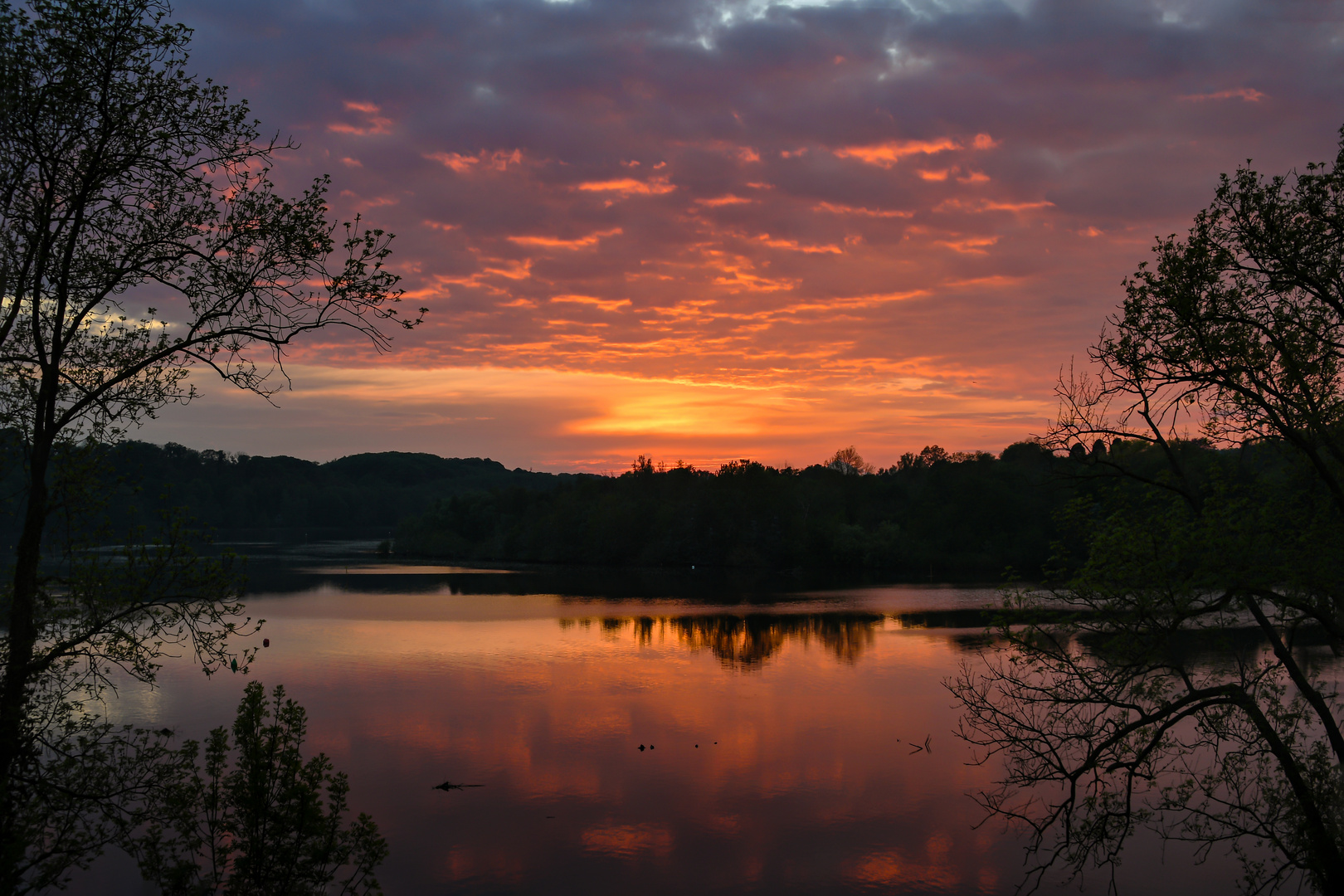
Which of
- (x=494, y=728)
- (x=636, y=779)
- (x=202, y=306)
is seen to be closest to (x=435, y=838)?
(x=636, y=779)

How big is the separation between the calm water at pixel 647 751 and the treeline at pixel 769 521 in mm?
39659

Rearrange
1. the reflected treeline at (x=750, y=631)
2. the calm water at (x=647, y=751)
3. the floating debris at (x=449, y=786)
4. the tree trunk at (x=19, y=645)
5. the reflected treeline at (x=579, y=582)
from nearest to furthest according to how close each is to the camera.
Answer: the tree trunk at (x=19, y=645), the calm water at (x=647, y=751), the floating debris at (x=449, y=786), the reflected treeline at (x=750, y=631), the reflected treeline at (x=579, y=582)

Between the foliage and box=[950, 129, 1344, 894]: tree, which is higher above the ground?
box=[950, 129, 1344, 894]: tree

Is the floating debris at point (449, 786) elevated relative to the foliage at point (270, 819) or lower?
lower

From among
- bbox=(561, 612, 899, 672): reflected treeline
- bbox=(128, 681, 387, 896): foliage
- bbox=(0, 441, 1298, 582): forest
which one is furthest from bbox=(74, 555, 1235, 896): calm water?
bbox=(0, 441, 1298, 582): forest

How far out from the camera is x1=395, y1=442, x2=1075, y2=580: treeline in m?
96.2

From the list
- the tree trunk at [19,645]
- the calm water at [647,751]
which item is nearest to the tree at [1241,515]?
the calm water at [647,751]

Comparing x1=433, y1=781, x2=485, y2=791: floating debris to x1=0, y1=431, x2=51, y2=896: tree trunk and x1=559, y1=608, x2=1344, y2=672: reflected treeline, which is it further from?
x1=559, y1=608, x2=1344, y2=672: reflected treeline

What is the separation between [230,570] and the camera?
12.7 m

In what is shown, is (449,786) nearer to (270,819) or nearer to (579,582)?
(270,819)

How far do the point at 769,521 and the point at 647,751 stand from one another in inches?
2985

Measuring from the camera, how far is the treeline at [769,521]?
316 ft

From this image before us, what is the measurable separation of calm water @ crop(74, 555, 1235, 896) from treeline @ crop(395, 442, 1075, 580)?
1561 inches

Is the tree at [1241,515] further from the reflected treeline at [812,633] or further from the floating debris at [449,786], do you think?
the reflected treeline at [812,633]
